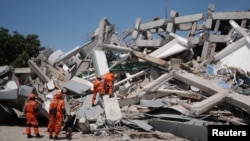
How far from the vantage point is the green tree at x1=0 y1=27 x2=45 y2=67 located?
26938mm

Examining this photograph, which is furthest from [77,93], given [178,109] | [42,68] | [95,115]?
[178,109]

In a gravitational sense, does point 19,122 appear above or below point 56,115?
below

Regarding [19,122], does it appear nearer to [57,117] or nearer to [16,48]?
[57,117]

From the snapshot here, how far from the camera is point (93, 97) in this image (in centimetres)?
957

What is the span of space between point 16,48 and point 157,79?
21.3 meters

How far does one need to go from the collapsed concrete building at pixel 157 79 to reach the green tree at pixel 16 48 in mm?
11939

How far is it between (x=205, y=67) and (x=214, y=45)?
162cm

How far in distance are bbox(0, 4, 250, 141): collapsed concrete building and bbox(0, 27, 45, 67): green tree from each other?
39.2ft

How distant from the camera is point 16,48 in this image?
28141 mm

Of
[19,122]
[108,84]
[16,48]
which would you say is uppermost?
A: [16,48]

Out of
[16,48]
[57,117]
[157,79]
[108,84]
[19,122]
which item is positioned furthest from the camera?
[16,48]

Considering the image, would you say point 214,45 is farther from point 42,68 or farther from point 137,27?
point 42,68

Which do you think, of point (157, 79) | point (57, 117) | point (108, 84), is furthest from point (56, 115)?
point (157, 79)

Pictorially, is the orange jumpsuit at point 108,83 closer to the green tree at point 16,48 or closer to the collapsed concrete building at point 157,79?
the collapsed concrete building at point 157,79
